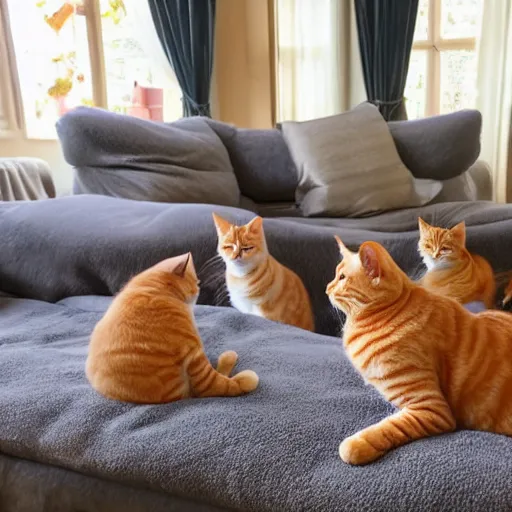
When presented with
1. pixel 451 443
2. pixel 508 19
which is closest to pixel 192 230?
pixel 451 443

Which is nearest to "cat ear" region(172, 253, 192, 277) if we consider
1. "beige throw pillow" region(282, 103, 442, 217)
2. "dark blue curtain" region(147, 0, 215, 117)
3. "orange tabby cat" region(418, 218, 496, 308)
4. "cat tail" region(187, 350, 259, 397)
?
"cat tail" region(187, 350, 259, 397)

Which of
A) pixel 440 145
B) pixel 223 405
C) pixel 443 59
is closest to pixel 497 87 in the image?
pixel 443 59

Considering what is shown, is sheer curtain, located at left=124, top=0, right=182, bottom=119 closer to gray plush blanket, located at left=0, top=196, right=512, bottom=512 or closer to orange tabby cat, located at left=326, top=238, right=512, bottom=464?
gray plush blanket, located at left=0, top=196, right=512, bottom=512

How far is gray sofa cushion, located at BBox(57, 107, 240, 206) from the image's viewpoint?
137 cm

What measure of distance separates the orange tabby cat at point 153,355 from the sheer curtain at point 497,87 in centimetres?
219

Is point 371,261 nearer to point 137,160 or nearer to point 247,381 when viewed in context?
point 247,381

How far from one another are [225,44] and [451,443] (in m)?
2.58

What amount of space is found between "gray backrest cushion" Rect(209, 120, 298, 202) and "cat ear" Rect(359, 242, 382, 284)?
1.14 metres

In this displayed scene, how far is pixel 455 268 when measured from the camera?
0.77m

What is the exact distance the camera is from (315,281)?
90 cm

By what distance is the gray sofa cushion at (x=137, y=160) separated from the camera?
1.37 metres

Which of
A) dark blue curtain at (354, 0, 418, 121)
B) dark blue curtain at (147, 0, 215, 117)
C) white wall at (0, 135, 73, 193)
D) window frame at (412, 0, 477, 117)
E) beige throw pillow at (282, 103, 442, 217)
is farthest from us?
window frame at (412, 0, 477, 117)

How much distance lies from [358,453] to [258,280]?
1.28ft

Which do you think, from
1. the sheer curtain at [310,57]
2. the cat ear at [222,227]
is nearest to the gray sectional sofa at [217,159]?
the cat ear at [222,227]
